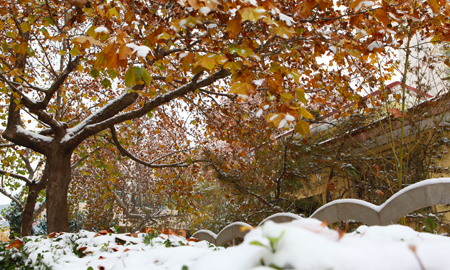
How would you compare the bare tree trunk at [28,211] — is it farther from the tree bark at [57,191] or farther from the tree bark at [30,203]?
the tree bark at [57,191]

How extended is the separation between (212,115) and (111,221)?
8.96 meters

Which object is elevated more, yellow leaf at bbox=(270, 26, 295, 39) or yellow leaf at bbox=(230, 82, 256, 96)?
yellow leaf at bbox=(270, 26, 295, 39)

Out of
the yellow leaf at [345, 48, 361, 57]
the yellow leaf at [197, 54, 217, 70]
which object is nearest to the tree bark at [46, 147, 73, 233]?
the yellow leaf at [197, 54, 217, 70]

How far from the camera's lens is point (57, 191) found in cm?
521

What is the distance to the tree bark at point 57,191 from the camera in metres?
5.14

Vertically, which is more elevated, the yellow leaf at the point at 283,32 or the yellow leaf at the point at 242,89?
the yellow leaf at the point at 283,32

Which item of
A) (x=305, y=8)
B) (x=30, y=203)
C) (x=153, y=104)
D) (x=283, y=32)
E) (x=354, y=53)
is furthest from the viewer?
(x=30, y=203)

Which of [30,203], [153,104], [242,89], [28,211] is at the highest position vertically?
[153,104]

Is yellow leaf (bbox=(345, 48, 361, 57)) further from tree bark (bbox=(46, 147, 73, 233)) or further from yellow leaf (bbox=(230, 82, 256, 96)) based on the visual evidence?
tree bark (bbox=(46, 147, 73, 233))

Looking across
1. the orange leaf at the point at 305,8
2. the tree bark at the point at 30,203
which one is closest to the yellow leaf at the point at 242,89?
the orange leaf at the point at 305,8

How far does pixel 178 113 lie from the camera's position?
8.85 metres

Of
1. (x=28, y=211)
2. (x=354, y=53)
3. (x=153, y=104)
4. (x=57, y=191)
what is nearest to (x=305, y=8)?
(x=354, y=53)

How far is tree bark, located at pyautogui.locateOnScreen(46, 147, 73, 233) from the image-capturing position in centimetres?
514

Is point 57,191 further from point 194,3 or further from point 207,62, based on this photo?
point 194,3
